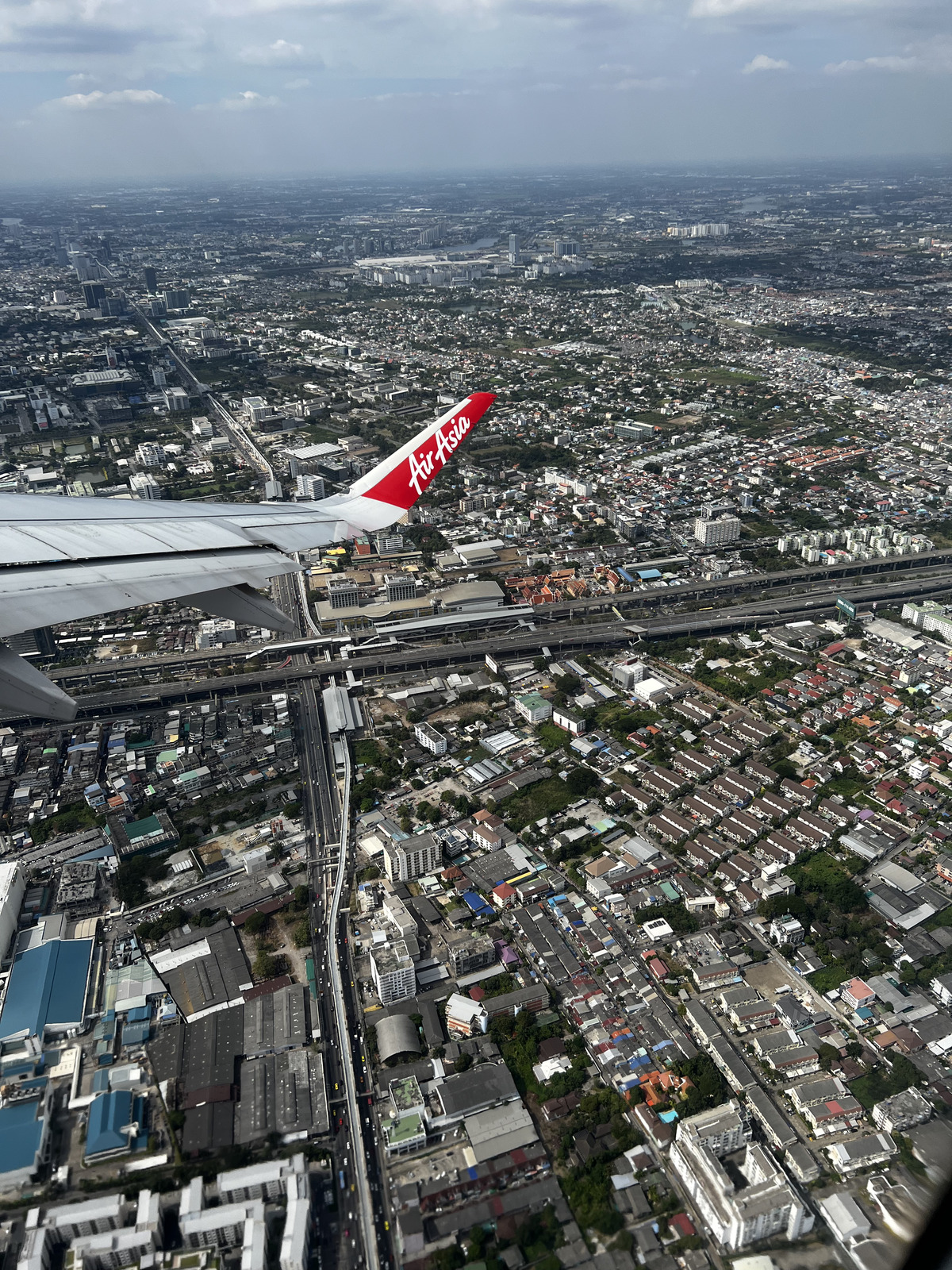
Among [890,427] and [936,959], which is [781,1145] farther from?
[890,427]

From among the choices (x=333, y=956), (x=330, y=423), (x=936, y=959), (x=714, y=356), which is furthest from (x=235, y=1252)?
(x=714, y=356)

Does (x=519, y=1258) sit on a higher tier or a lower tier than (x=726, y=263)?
lower

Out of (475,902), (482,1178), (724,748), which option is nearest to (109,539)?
(482,1178)

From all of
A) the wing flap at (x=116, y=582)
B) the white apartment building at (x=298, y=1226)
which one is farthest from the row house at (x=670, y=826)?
the wing flap at (x=116, y=582)

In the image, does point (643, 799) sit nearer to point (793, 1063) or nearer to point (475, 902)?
point (475, 902)

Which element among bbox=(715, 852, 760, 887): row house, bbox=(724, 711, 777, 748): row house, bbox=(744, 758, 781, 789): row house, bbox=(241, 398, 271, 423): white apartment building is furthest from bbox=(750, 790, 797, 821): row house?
bbox=(241, 398, 271, 423): white apartment building

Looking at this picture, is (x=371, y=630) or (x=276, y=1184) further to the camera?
(x=371, y=630)

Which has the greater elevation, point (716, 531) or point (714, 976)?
point (716, 531)
